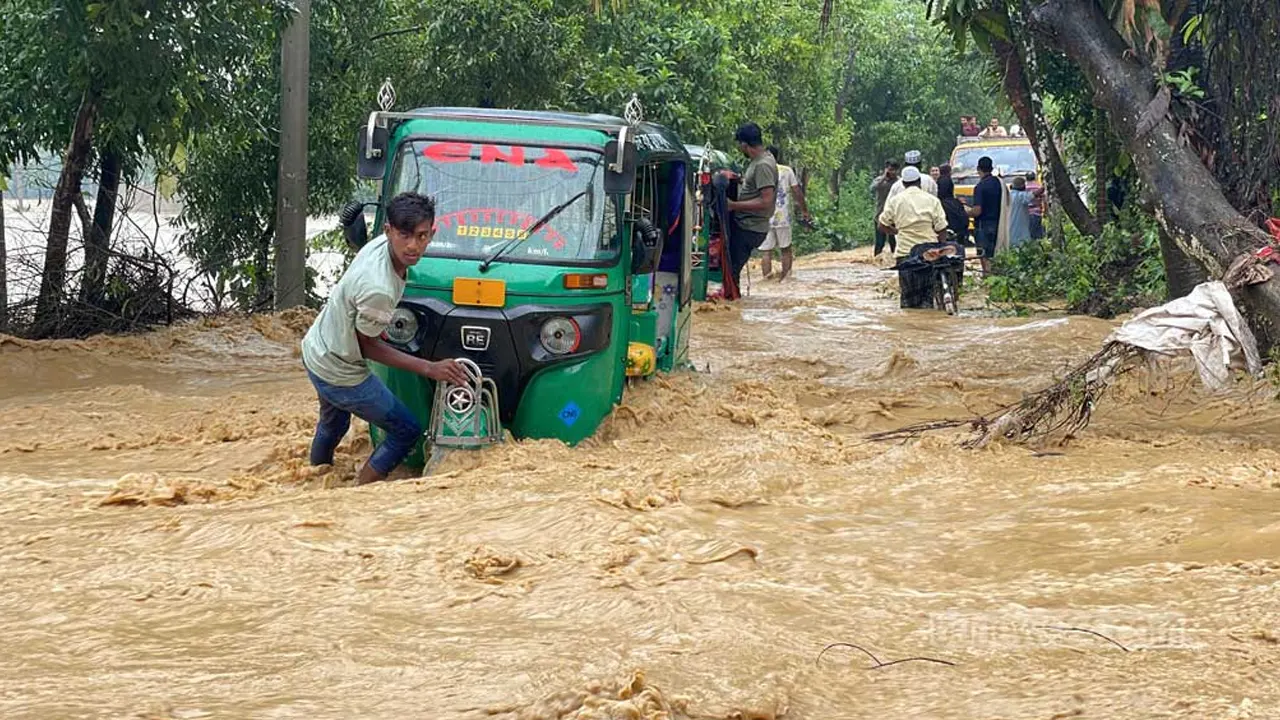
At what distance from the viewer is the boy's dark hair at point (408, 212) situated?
6855 millimetres

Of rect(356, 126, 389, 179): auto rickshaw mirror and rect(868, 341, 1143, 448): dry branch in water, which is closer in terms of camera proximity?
rect(868, 341, 1143, 448): dry branch in water

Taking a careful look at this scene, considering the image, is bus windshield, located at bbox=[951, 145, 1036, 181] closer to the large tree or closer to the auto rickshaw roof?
the large tree

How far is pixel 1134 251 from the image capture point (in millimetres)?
15953

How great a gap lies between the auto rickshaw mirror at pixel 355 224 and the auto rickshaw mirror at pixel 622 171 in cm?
123

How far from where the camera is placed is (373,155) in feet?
27.3

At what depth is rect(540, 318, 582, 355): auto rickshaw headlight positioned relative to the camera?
786 cm

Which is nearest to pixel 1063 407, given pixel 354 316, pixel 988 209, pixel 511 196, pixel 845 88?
pixel 511 196

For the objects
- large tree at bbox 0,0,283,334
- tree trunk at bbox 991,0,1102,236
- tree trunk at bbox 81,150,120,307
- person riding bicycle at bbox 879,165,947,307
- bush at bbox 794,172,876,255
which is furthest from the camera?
bush at bbox 794,172,876,255

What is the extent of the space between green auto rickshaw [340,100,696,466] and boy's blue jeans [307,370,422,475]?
18 centimetres

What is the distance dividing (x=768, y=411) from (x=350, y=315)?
3279 mm

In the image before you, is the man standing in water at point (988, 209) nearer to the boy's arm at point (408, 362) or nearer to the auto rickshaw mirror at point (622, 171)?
the auto rickshaw mirror at point (622, 171)

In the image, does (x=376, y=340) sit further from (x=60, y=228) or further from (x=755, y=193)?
(x=755, y=193)

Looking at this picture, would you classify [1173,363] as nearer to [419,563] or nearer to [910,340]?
[419,563]

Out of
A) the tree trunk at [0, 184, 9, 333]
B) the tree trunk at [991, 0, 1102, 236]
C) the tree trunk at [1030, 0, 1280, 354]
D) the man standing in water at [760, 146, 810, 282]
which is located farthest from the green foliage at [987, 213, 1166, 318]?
the tree trunk at [0, 184, 9, 333]
